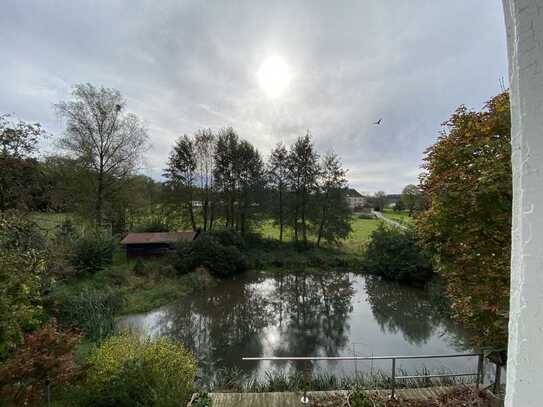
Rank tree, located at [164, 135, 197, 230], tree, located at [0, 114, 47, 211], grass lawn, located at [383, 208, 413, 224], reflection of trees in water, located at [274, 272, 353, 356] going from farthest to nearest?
grass lawn, located at [383, 208, 413, 224] < tree, located at [164, 135, 197, 230] < reflection of trees in water, located at [274, 272, 353, 356] < tree, located at [0, 114, 47, 211]

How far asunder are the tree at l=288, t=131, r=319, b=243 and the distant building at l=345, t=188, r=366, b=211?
245 centimetres

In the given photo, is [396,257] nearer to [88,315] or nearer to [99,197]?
[88,315]

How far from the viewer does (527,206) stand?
771 millimetres

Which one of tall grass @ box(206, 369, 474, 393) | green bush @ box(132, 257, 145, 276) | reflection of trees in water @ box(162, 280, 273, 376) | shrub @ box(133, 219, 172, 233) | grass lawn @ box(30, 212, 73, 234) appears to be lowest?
reflection of trees in water @ box(162, 280, 273, 376)

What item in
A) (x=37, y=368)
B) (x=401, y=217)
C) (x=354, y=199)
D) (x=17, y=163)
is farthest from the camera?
(x=354, y=199)

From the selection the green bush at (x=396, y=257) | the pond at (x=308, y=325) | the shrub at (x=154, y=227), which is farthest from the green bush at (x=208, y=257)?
the green bush at (x=396, y=257)

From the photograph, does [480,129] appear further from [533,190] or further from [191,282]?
[191,282]

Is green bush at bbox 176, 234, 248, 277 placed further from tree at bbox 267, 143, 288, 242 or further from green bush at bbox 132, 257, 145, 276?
tree at bbox 267, 143, 288, 242

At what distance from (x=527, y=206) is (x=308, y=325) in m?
8.72

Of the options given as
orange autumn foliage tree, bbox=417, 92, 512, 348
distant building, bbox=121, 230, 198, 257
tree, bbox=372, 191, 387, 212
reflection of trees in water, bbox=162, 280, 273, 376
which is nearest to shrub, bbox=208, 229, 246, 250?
distant building, bbox=121, 230, 198, 257

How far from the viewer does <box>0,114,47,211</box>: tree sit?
6.05 meters

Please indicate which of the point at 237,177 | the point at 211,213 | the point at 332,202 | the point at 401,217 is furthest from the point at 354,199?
the point at 211,213

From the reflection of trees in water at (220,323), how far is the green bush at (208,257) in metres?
1.49

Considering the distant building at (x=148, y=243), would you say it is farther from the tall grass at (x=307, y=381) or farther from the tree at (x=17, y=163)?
the tall grass at (x=307, y=381)
